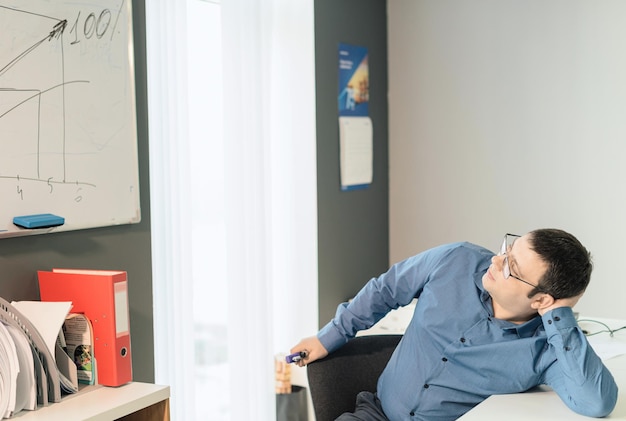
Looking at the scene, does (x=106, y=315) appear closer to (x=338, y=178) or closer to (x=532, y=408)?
(x=532, y=408)

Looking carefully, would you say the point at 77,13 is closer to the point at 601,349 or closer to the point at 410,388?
the point at 410,388

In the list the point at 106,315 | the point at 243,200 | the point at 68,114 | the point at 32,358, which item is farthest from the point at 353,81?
the point at 32,358

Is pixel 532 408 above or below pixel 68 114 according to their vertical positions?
below

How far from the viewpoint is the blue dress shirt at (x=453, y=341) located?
214 centimetres

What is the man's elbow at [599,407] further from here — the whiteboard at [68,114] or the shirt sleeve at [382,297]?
the whiteboard at [68,114]

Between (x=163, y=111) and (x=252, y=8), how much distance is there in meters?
0.68

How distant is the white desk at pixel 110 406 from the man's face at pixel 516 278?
3.08 ft

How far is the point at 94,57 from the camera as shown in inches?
99.2

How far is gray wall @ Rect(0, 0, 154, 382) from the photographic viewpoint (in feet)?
7.57

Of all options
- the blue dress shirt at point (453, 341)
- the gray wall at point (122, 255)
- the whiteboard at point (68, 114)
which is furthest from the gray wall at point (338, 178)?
the blue dress shirt at point (453, 341)

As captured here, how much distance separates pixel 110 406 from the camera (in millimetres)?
2004

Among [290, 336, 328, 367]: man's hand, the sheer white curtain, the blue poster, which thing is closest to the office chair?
[290, 336, 328, 367]: man's hand

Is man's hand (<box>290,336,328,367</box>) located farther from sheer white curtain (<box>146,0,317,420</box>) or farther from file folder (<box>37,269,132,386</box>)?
sheer white curtain (<box>146,0,317,420</box>)

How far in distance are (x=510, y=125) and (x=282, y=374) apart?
1644 millimetres
